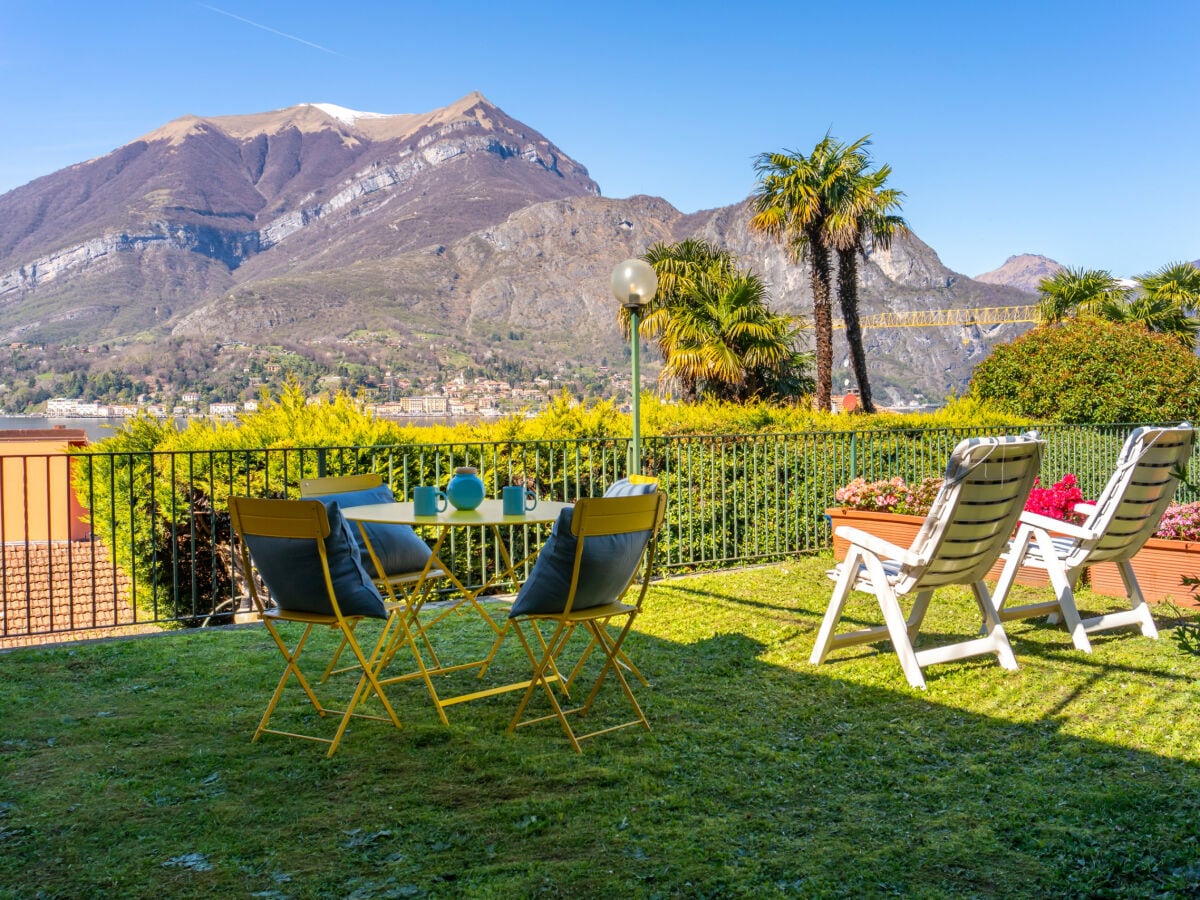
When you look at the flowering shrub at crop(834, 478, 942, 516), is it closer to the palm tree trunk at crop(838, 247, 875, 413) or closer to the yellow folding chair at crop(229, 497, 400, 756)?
the yellow folding chair at crop(229, 497, 400, 756)

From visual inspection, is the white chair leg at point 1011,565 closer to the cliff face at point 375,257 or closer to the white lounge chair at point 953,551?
the white lounge chair at point 953,551

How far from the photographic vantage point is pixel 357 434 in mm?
7684

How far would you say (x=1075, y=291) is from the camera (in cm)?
2330

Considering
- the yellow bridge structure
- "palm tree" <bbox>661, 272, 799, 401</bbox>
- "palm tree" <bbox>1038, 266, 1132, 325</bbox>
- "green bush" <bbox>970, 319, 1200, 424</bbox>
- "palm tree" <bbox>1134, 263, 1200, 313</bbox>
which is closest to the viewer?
"green bush" <bbox>970, 319, 1200, 424</bbox>

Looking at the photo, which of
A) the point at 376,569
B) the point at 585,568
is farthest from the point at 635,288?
the point at 585,568

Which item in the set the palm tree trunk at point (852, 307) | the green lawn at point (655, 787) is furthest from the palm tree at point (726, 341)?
the green lawn at point (655, 787)

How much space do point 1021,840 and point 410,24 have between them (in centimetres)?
3755

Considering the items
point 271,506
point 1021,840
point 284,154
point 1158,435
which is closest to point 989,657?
point 1158,435

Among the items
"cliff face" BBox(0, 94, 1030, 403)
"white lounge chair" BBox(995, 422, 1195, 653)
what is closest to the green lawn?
"white lounge chair" BBox(995, 422, 1195, 653)

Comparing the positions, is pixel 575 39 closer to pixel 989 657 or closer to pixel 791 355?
pixel 791 355

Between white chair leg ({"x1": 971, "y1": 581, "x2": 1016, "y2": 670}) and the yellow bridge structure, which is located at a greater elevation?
the yellow bridge structure

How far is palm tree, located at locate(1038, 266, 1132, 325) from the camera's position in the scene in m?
23.2

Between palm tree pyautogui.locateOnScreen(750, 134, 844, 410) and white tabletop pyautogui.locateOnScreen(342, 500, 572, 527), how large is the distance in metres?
17.4

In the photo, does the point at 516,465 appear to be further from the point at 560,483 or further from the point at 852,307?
the point at 852,307
